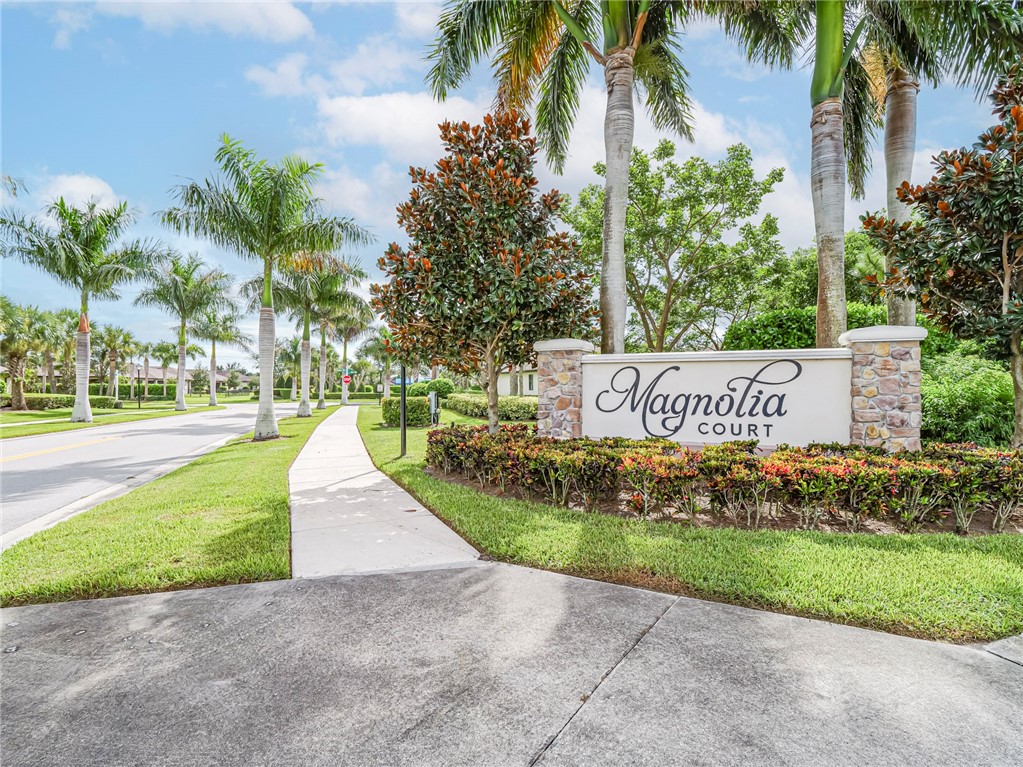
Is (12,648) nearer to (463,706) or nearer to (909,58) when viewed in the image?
(463,706)

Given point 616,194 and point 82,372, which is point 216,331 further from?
point 616,194

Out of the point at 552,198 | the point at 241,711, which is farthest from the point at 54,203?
the point at 241,711

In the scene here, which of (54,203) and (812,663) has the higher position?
(54,203)

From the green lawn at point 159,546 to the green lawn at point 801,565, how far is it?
1.90m

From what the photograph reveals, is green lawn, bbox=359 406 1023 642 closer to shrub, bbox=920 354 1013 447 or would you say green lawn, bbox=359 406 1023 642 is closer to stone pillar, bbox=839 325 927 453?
stone pillar, bbox=839 325 927 453

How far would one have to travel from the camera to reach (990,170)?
518 cm

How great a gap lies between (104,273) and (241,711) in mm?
23529

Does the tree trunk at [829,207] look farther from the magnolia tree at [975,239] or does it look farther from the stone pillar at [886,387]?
the stone pillar at [886,387]

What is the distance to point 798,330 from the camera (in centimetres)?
1030

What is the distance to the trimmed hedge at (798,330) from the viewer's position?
9578 mm

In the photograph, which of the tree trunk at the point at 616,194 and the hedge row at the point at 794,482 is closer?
the hedge row at the point at 794,482

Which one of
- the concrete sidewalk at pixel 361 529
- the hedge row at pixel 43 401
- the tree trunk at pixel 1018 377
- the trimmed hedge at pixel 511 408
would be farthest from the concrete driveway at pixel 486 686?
the hedge row at pixel 43 401

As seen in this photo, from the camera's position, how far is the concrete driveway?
1897 millimetres

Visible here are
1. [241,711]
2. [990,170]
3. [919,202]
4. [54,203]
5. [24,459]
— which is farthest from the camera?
[54,203]
